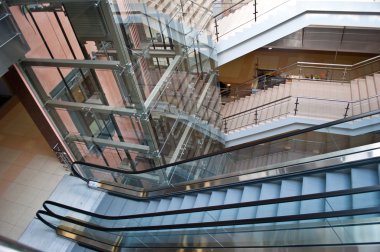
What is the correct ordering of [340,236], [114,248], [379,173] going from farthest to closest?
1. [114,248]
2. [379,173]
3. [340,236]

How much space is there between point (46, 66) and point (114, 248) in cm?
337

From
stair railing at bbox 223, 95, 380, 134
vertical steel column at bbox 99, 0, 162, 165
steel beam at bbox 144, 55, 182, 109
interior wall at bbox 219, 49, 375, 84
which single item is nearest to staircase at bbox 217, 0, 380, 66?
steel beam at bbox 144, 55, 182, 109

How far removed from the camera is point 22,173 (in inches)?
259

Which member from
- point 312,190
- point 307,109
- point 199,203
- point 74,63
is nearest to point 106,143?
point 74,63

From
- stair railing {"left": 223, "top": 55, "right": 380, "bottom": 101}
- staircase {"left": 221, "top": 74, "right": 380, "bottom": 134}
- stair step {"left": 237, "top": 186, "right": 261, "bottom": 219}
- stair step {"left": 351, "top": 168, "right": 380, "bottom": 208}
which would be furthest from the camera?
stair railing {"left": 223, "top": 55, "right": 380, "bottom": 101}

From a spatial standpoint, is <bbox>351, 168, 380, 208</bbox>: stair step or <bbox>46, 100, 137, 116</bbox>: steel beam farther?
<bbox>46, 100, 137, 116</bbox>: steel beam

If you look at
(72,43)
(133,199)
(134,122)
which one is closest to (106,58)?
(72,43)

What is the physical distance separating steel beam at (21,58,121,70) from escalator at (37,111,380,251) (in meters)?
2.01

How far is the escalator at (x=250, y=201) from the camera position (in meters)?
3.25

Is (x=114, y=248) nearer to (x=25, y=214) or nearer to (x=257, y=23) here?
(x=25, y=214)

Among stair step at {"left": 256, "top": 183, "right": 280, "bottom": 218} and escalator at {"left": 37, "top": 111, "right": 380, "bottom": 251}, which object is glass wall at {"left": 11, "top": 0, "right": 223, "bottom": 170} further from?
stair step at {"left": 256, "top": 183, "right": 280, "bottom": 218}

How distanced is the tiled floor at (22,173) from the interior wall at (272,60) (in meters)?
8.07

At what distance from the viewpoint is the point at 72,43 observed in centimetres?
518

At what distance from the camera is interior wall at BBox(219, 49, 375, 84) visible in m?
11.1
